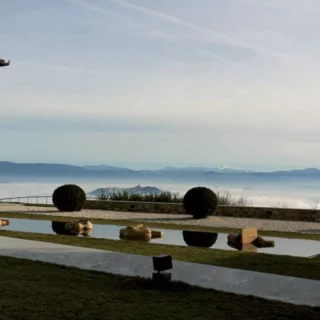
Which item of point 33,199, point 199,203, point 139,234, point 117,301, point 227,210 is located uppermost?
point 33,199

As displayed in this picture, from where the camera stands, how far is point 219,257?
33.4 feet

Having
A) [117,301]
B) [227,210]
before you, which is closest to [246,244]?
[117,301]

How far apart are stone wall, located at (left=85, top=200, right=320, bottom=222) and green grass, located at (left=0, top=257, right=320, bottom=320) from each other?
13.0m

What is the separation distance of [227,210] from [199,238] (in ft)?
24.8

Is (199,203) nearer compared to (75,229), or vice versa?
(75,229)

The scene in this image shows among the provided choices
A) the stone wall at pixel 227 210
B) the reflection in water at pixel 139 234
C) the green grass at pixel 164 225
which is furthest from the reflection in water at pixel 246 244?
the stone wall at pixel 227 210

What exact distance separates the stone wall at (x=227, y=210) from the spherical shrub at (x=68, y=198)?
1.73 m

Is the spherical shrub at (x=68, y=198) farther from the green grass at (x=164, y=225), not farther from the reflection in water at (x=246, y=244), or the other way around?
the reflection in water at (x=246, y=244)

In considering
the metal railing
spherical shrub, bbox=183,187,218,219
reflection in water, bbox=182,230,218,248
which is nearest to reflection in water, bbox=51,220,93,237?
reflection in water, bbox=182,230,218,248

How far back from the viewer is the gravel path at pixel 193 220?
17.3 metres

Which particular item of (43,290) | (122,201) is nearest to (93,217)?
(122,201)

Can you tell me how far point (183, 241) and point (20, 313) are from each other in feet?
24.5

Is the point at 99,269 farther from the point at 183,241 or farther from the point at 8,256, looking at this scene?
the point at 183,241

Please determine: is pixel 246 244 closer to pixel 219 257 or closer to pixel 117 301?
pixel 219 257
